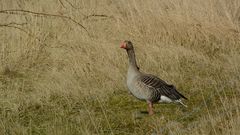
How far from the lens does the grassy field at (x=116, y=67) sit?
22.8 ft

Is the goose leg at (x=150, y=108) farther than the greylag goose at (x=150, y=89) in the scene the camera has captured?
Yes

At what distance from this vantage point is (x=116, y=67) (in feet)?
31.8

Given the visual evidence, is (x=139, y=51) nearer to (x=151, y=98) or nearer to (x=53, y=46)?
(x=53, y=46)

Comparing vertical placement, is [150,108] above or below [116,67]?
above

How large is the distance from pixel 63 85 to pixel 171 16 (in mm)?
3871

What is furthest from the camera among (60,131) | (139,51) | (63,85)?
(139,51)

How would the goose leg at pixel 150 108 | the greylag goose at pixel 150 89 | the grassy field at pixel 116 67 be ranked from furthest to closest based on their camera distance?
the goose leg at pixel 150 108 → the greylag goose at pixel 150 89 → the grassy field at pixel 116 67

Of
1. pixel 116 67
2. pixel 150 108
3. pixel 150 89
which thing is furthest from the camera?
pixel 116 67

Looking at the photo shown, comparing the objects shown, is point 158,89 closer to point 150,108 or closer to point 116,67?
point 150,108


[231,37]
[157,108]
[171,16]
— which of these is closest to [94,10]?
[171,16]

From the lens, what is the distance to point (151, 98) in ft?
23.9

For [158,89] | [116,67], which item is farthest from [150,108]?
[116,67]

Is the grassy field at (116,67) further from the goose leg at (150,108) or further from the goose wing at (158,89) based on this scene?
the goose wing at (158,89)

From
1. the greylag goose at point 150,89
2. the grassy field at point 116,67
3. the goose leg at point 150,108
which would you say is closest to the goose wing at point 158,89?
the greylag goose at point 150,89
